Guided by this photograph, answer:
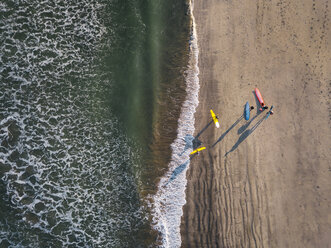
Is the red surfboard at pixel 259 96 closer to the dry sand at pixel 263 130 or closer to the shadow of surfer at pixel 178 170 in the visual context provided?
Answer: the dry sand at pixel 263 130

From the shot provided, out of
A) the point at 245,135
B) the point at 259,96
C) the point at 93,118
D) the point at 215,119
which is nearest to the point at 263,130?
the point at 245,135

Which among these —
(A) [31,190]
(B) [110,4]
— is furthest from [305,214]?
(B) [110,4]

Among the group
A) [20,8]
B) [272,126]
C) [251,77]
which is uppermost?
[20,8]

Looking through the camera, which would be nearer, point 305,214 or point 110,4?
point 305,214

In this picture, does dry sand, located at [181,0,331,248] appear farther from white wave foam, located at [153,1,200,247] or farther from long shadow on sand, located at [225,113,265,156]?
white wave foam, located at [153,1,200,247]

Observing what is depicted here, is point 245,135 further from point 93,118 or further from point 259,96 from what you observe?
point 93,118

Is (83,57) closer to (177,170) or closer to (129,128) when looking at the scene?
(129,128)
